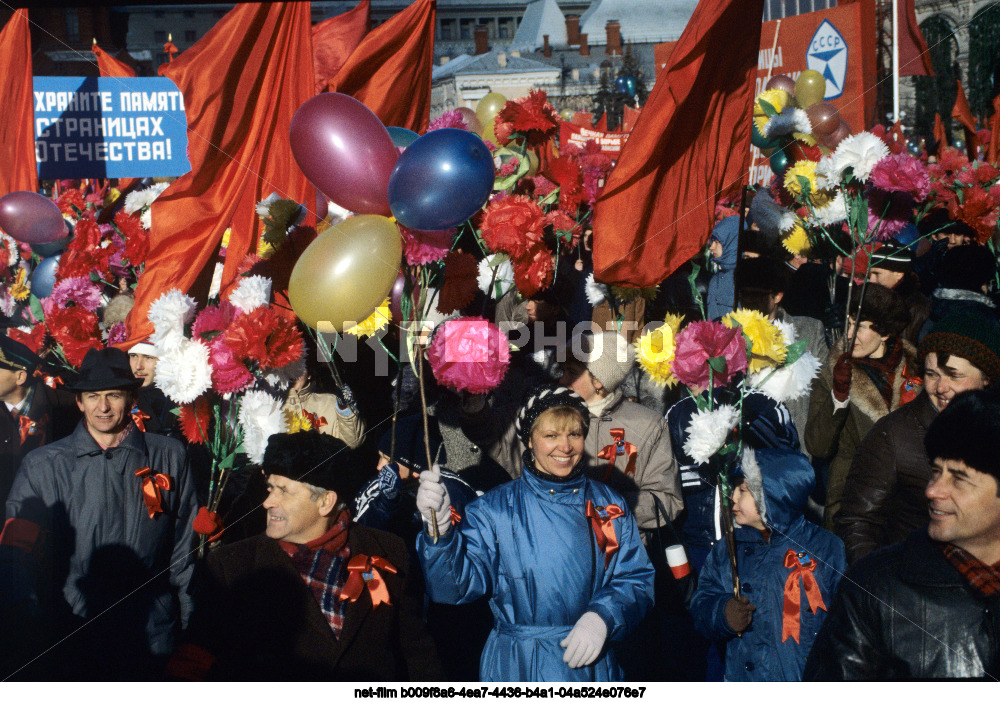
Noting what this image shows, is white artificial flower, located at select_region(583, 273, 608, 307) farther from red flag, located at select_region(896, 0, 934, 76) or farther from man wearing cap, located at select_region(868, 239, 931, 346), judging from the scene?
red flag, located at select_region(896, 0, 934, 76)

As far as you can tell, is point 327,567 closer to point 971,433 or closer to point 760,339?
point 760,339

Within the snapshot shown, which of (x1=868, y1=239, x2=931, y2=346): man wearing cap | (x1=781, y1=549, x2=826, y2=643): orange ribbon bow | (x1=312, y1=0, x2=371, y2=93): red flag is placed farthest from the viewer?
(x1=312, y1=0, x2=371, y2=93): red flag

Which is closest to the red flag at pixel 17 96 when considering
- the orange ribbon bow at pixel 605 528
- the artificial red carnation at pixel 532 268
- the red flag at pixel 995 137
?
the artificial red carnation at pixel 532 268

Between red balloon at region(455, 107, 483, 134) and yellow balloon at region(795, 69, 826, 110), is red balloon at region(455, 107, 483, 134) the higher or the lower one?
the lower one

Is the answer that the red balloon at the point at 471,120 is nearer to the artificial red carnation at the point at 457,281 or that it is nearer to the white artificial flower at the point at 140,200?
the white artificial flower at the point at 140,200

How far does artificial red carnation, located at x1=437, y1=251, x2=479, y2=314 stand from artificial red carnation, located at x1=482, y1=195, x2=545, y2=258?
378 mm

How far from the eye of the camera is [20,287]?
23.4 ft

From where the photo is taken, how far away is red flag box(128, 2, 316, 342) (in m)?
4.68

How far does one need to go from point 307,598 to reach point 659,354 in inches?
58.9

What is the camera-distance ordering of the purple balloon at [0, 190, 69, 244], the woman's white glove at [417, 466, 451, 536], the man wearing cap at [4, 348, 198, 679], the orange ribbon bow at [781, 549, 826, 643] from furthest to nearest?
1. the purple balloon at [0, 190, 69, 244]
2. the man wearing cap at [4, 348, 198, 679]
3. the orange ribbon bow at [781, 549, 826, 643]
4. the woman's white glove at [417, 466, 451, 536]

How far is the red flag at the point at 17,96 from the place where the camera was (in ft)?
17.9

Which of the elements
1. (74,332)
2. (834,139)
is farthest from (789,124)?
(74,332)

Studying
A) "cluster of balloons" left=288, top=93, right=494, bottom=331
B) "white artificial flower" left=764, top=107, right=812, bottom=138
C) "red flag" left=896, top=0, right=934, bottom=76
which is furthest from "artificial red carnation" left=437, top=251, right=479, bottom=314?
"red flag" left=896, top=0, right=934, bottom=76

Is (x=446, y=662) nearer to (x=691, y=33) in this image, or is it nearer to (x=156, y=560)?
(x=156, y=560)
